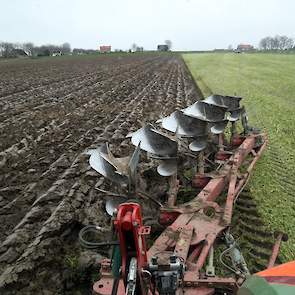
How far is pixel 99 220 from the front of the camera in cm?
500

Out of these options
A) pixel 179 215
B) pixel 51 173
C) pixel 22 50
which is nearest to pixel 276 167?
pixel 179 215

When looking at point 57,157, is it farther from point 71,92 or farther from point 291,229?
point 71,92

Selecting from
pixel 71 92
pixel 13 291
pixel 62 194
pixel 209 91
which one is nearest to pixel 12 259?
pixel 13 291

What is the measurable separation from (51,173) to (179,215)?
8.69 ft

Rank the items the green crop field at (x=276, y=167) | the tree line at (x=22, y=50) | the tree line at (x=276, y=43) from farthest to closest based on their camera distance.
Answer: the tree line at (x=276, y=43) → the tree line at (x=22, y=50) → the green crop field at (x=276, y=167)

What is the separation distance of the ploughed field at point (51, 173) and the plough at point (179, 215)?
70 cm

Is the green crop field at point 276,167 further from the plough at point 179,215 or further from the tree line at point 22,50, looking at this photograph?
the tree line at point 22,50

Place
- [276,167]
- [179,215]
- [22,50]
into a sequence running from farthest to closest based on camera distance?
[22,50]
[276,167]
[179,215]

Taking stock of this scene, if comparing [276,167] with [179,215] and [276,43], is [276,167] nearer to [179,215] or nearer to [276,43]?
[179,215]

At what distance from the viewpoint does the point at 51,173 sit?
6.47m

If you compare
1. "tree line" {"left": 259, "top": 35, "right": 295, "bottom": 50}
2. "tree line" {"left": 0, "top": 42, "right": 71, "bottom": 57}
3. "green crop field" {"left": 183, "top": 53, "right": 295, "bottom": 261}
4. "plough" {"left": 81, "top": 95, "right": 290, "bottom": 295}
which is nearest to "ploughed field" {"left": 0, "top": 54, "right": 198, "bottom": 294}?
"plough" {"left": 81, "top": 95, "right": 290, "bottom": 295}

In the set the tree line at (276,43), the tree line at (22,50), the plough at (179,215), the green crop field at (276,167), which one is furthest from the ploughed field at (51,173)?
the tree line at (276,43)

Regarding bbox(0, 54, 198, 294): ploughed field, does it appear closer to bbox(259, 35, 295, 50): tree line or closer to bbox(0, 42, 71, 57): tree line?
bbox(0, 42, 71, 57): tree line

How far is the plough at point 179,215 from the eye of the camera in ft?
9.27
